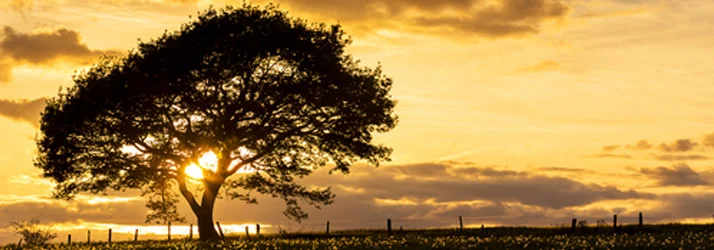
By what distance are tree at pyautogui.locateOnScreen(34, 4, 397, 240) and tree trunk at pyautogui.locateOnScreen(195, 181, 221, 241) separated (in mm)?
90

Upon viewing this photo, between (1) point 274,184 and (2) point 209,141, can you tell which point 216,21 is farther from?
(1) point 274,184

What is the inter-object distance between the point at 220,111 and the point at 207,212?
8279mm

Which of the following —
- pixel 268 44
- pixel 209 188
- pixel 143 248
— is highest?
pixel 268 44

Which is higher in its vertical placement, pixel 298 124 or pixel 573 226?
pixel 298 124

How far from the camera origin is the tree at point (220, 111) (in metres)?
64.4

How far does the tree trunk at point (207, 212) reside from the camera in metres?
68.4

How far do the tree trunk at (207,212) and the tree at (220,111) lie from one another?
90 millimetres

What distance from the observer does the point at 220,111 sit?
65.6m

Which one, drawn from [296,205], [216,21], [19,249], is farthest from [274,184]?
[19,249]

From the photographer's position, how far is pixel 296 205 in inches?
2675

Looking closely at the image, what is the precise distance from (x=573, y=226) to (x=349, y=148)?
Answer: 1828 centimetres

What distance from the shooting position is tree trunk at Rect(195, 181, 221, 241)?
224 ft

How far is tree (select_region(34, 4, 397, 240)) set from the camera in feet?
211

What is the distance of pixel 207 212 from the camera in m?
68.9
